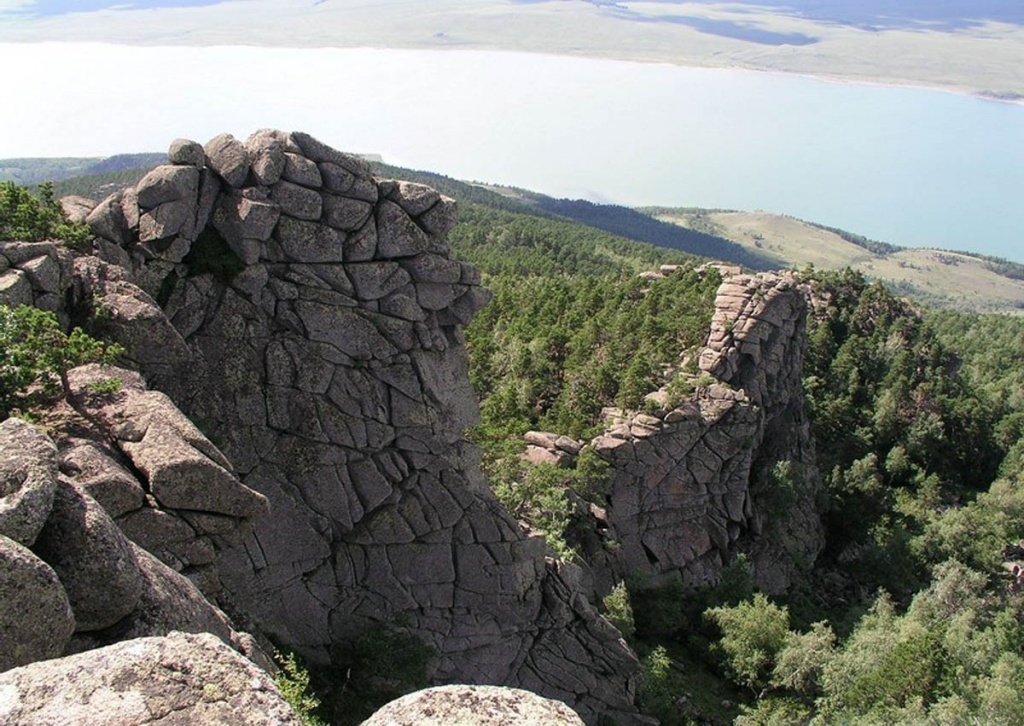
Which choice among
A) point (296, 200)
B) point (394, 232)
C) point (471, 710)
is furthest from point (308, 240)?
point (471, 710)

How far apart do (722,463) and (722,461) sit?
31cm

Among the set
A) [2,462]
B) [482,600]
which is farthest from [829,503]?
[2,462]

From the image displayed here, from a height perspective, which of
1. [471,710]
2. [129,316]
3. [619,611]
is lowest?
[619,611]

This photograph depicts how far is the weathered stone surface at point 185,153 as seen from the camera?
29.8 meters

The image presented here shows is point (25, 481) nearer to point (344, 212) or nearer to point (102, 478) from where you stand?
point (102, 478)

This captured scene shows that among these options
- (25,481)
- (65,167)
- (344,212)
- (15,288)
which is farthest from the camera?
(65,167)

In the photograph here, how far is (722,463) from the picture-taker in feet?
175

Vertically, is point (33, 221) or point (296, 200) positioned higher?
point (296, 200)

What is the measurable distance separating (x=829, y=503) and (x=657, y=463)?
2610cm

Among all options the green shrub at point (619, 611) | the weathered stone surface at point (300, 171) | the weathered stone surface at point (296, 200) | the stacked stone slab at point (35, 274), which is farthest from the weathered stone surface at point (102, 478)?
the green shrub at point (619, 611)

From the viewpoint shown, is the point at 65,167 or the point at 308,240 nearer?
the point at 308,240

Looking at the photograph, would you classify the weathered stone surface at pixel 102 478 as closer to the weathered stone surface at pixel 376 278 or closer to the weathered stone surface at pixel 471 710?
the weathered stone surface at pixel 471 710

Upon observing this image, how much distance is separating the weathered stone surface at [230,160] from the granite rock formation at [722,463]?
25651 millimetres

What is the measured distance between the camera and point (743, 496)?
55375 millimetres
